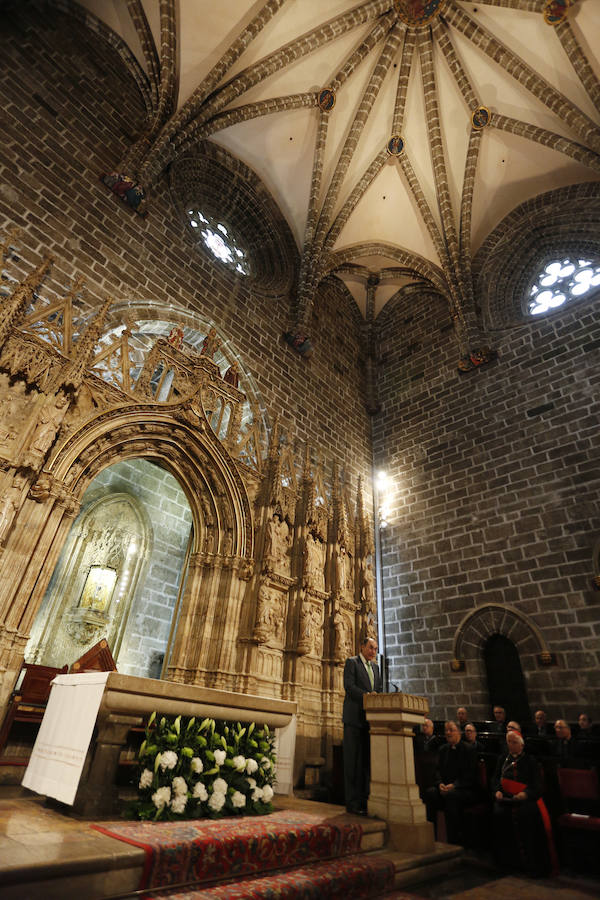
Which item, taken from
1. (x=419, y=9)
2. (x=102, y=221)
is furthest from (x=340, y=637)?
(x=419, y=9)

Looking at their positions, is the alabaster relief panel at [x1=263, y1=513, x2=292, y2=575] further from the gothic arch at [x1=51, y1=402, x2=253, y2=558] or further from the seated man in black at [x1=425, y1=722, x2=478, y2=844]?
the seated man in black at [x1=425, y1=722, x2=478, y2=844]

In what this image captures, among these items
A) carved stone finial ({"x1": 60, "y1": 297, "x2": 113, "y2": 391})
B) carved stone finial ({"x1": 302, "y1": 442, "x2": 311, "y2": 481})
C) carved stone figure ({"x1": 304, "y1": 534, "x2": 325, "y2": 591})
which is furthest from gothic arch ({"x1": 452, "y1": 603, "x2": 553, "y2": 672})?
carved stone finial ({"x1": 60, "y1": 297, "x2": 113, "y2": 391})

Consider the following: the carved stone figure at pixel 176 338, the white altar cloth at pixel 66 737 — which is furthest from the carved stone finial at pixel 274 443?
the white altar cloth at pixel 66 737

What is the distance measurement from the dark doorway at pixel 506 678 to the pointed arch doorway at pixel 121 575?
5.44m

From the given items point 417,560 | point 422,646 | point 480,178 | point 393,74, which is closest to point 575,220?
point 480,178

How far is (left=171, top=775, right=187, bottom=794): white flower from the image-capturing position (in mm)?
3270

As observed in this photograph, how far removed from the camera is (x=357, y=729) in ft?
15.5

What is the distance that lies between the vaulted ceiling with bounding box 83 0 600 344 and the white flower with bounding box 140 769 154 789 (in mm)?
8619

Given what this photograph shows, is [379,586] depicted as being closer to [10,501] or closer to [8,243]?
[10,501]

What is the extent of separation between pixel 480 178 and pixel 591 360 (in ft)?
18.3

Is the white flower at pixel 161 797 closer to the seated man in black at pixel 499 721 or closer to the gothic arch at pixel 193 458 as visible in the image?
the gothic arch at pixel 193 458

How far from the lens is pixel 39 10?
8.50 metres

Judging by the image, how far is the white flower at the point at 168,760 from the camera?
3.28 metres

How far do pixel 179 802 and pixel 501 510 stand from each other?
296 inches
